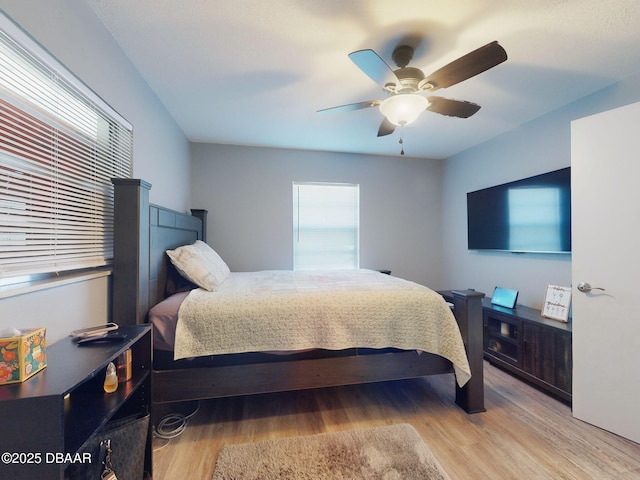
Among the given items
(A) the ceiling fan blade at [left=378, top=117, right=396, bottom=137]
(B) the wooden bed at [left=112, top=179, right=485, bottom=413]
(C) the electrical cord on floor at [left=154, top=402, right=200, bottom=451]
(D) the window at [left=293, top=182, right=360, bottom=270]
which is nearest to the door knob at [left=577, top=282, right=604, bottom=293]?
(B) the wooden bed at [left=112, top=179, right=485, bottom=413]

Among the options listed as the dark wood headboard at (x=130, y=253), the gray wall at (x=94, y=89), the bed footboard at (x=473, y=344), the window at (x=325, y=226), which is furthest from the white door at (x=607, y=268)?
the gray wall at (x=94, y=89)

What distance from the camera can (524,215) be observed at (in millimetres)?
2799

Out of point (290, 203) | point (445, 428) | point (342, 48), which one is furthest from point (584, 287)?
point (290, 203)

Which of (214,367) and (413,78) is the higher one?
(413,78)

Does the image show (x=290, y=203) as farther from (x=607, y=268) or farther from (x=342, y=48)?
(x=607, y=268)

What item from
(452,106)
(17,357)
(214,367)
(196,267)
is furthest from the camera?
(196,267)

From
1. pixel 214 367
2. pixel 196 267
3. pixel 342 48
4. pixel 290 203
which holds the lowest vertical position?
pixel 214 367

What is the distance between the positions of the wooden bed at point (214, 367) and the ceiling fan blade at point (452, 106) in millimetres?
1309

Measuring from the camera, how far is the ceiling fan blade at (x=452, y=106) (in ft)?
5.97

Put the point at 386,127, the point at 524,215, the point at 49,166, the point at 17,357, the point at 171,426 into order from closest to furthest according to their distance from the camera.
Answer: the point at 17,357 → the point at 49,166 → the point at 171,426 → the point at 386,127 → the point at 524,215

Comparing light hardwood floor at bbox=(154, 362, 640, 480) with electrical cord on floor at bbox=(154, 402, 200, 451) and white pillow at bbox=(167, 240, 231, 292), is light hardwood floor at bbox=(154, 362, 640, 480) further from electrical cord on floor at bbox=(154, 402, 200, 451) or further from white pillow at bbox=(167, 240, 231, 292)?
white pillow at bbox=(167, 240, 231, 292)

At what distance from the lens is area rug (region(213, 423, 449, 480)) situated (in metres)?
1.37

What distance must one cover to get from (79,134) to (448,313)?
238cm

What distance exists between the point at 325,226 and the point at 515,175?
234 centimetres
